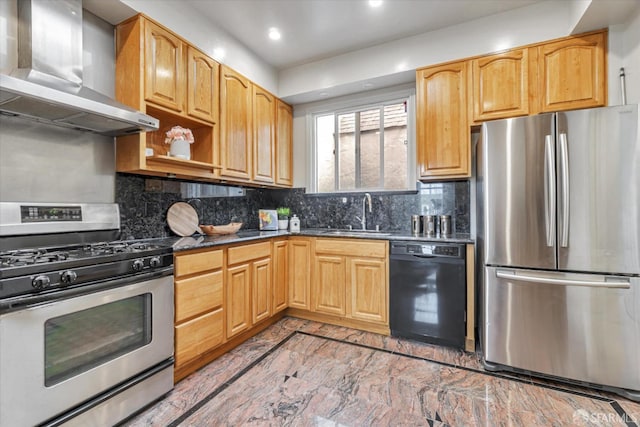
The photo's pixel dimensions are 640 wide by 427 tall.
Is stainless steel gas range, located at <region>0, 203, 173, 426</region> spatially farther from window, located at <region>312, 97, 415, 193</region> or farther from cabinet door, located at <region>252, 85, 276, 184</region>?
window, located at <region>312, 97, 415, 193</region>

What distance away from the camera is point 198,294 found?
211 centimetres

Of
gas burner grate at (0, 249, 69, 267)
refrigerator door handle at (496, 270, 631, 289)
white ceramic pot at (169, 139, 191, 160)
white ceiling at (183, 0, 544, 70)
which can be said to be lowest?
refrigerator door handle at (496, 270, 631, 289)

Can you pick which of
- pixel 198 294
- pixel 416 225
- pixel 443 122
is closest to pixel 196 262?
pixel 198 294

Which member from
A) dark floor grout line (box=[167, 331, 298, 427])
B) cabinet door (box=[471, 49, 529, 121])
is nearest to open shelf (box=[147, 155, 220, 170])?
dark floor grout line (box=[167, 331, 298, 427])

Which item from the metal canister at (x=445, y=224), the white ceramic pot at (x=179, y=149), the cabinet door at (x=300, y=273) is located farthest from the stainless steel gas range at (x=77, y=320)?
the metal canister at (x=445, y=224)

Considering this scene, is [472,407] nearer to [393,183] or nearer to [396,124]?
[393,183]

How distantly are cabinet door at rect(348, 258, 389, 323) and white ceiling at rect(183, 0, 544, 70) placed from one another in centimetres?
211

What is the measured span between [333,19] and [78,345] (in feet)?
9.41

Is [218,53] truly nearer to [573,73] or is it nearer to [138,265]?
[138,265]

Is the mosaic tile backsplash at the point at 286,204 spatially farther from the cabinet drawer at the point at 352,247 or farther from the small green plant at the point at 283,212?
the cabinet drawer at the point at 352,247

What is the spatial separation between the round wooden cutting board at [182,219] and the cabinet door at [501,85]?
267 cm

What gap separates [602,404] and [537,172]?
1.44 m

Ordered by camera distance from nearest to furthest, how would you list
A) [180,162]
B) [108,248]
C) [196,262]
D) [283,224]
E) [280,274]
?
[108,248], [196,262], [180,162], [280,274], [283,224]

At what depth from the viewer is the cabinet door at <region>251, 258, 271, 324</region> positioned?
267 centimetres
